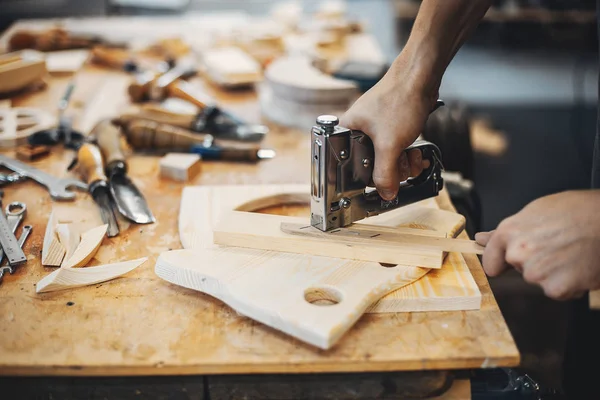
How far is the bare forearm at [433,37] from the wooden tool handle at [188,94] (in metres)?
1.06

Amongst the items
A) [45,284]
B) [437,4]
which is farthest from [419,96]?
[45,284]

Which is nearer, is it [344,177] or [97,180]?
[344,177]

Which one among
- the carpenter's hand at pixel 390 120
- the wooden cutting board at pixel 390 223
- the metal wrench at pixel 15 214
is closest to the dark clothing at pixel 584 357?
the wooden cutting board at pixel 390 223

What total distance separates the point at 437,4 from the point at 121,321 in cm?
95

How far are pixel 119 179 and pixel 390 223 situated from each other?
0.79 m

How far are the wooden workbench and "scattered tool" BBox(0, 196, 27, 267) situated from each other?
0.03m

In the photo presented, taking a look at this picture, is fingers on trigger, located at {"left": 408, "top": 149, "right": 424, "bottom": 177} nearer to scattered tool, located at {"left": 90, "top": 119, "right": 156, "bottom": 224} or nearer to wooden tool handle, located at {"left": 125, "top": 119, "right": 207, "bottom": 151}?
scattered tool, located at {"left": 90, "top": 119, "right": 156, "bottom": 224}

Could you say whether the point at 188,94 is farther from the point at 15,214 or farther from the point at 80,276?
the point at 80,276

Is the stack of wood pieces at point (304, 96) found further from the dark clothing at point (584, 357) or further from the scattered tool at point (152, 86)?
the dark clothing at point (584, 357)

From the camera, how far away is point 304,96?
2.17 metres

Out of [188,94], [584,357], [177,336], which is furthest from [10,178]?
[584,357]

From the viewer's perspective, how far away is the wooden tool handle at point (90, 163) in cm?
175

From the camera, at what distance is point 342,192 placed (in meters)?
1.34

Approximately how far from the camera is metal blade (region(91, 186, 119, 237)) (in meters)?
1.55
